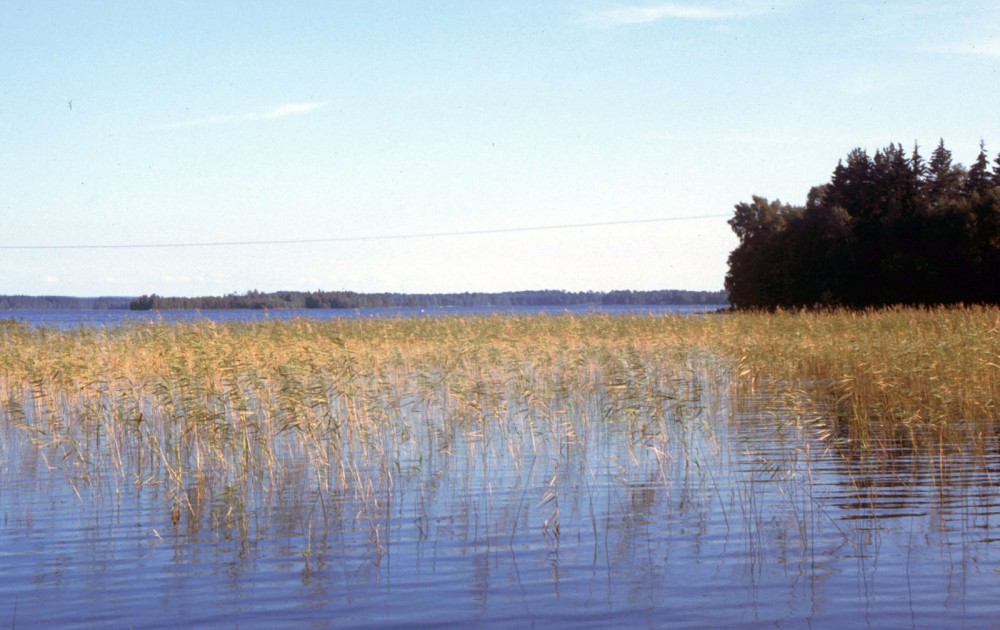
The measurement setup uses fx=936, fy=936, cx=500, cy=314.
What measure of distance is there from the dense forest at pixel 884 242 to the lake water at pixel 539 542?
110 feet

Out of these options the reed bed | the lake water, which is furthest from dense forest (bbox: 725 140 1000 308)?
the lake water

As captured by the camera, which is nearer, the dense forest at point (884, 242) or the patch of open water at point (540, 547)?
the patch of open water at point (540, 547)

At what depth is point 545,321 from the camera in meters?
27.5

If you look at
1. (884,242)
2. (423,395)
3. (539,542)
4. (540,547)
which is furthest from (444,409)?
(884,242)

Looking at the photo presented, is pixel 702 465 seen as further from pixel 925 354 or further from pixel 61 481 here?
pixel 925 354

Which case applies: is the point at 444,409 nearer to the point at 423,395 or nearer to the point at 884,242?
the point at 423,395

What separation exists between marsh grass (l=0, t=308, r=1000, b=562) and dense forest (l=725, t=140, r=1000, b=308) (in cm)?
1876

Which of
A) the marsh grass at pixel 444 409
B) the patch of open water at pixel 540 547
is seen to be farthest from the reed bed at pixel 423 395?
the patch of open water at pixel 540 547

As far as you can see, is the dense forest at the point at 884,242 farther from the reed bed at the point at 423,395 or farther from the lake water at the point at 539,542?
the lake water at the point at 539,542

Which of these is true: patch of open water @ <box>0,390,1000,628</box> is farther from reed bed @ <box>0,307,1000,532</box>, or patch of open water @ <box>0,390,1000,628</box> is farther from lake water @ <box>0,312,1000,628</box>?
reed bed @ <box>0,307,1000,532</box>

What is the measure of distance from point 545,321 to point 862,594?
21.7 m

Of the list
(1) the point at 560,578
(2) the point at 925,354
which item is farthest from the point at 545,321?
(1) the point at 560,578

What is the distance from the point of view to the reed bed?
1019 cm

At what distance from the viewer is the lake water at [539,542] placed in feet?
18.9
